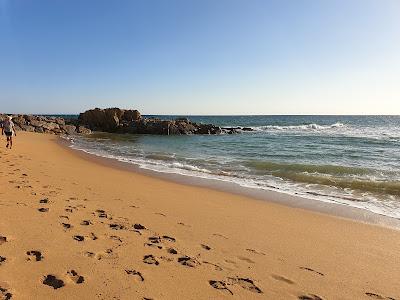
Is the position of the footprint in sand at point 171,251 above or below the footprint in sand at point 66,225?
below

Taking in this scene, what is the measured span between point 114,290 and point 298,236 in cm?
348

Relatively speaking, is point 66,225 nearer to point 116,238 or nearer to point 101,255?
point 116,238

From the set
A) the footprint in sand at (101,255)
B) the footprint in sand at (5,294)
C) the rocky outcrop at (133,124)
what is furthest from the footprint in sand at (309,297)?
the rocky outcrop at (133,124)

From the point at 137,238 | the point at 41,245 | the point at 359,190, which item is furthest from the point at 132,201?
the point at 359,190

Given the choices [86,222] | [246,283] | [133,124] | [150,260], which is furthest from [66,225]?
[133,124]

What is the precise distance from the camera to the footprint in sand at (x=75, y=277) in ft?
12.2

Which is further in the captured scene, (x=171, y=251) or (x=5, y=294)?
(x=171, y=251)

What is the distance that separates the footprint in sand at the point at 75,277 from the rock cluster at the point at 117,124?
131ft

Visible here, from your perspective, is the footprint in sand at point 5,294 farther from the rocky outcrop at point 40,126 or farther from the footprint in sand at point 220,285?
the rocky outcrop at point 40,126

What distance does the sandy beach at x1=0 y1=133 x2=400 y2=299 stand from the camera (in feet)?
12.4

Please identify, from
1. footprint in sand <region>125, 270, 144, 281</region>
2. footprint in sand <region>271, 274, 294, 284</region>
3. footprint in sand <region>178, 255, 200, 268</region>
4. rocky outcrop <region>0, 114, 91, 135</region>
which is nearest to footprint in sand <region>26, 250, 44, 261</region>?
footprint in sand <region>125, 270, 144, 281</region>

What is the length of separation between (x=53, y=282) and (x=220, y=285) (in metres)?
1.75

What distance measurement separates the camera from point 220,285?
3.94 m

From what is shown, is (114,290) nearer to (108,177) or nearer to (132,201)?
(132,201)
